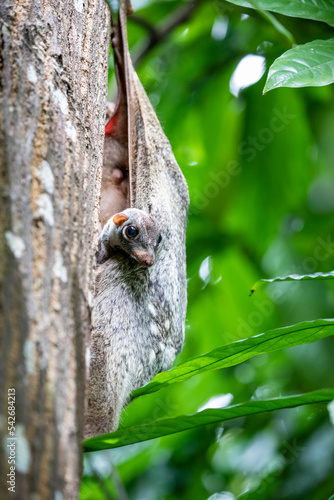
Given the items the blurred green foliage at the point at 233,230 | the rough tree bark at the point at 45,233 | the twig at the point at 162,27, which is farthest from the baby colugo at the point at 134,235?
the twig at the point at 162,27

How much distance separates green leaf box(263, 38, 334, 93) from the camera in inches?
85.4

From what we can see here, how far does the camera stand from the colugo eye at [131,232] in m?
2.60

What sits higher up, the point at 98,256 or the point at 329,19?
the point at 329,19

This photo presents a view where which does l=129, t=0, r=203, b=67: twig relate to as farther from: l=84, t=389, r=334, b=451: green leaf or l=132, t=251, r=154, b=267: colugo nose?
l=84, t=389, r=334, b=451: green leaf

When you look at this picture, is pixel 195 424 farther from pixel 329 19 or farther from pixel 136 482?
pixel 136 482

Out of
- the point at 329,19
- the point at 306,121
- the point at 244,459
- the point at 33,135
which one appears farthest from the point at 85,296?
the point at 306,121

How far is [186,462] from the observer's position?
4.35m

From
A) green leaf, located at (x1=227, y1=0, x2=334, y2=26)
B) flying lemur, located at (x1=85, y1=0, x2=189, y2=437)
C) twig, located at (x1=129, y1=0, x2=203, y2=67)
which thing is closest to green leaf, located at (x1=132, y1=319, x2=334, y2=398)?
flying lemur, located at (x1=85, y1=0, x2=189, y2=437)

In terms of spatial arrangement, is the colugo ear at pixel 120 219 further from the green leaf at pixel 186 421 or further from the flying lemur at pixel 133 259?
the green leaf at pixel 186 421

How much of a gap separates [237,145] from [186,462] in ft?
8.16

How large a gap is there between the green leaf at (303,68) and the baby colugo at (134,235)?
2.82ft

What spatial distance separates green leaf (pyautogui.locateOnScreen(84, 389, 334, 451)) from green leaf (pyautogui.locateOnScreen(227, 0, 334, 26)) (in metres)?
1.69

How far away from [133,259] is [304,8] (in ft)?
4.74

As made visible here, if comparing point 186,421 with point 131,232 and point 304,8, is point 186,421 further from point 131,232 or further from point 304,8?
point 304,8
